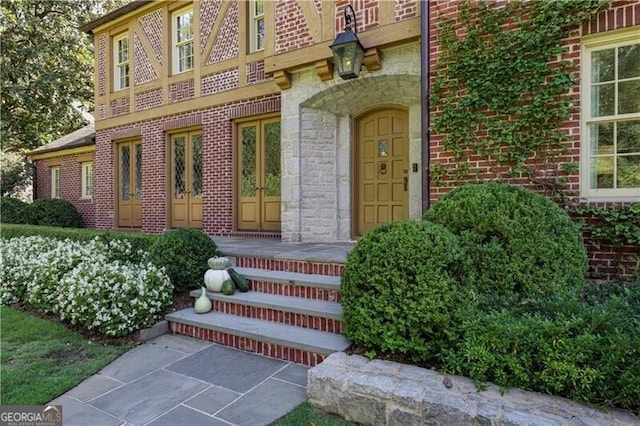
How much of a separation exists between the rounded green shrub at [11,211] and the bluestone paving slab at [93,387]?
10209 millimetres

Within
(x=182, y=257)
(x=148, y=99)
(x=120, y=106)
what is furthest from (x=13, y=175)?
(x=182, y=257)

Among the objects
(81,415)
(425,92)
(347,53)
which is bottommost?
(81,415)

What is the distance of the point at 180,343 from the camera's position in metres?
4.02

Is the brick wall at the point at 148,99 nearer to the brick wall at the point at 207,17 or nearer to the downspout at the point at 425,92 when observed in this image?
the brick wall at the point at 207,17

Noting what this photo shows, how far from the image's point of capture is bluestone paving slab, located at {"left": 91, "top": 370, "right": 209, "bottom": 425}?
9.00 feet

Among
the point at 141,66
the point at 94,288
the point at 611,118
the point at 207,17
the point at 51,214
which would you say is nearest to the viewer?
the point at 611,118

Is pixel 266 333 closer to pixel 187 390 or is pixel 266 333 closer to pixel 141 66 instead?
pixel 187 390

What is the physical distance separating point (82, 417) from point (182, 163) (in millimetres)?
7102

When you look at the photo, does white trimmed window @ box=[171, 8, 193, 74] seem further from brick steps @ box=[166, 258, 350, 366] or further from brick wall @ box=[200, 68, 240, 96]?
brick steps @ box=[166, 258, 350, 366]

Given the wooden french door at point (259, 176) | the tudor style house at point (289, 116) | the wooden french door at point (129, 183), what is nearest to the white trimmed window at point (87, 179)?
the tudor style house at point (289, 116)

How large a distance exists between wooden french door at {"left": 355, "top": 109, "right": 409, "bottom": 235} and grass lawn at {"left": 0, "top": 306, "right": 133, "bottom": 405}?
4053 mm

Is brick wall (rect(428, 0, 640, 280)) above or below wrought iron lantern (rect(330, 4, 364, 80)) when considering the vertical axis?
below

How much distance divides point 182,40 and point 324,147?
497cm

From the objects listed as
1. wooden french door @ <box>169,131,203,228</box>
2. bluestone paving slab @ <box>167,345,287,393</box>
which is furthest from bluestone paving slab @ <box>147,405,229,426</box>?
wooden french door @ <box>169,131,203,228</box>
